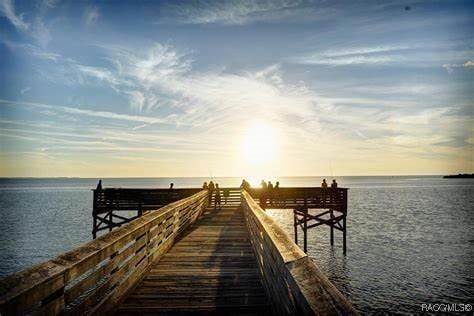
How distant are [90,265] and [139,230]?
1.96 m

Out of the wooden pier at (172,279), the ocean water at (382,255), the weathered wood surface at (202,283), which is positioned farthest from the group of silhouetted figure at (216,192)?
the weathered wood surface at (202,283)

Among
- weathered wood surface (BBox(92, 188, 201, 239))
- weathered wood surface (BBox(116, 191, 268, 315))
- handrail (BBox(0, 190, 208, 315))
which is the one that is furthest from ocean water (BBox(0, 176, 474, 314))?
handrail (BBox(0, 190, 208, 315))

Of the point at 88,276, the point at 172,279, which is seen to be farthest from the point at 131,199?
the point at 88,276

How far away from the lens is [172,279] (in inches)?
222

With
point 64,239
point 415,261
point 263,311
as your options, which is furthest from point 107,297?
point 64,239

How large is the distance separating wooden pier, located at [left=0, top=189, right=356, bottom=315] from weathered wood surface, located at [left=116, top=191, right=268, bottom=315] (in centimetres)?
1

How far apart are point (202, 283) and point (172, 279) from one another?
62cm

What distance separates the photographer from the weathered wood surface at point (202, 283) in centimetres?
438

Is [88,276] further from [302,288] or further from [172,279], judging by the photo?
[302,288]

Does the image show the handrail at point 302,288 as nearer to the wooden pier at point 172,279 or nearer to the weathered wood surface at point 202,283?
the wooden pier at point 172,279

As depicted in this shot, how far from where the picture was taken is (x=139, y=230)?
5406mm

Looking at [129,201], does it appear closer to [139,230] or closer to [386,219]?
[139,230]

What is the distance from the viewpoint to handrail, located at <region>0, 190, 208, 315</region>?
2307mm

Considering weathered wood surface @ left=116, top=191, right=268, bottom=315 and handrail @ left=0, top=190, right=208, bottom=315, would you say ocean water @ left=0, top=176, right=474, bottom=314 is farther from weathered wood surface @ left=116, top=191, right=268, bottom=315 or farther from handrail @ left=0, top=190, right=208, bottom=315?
handrail @ left=0, top=190, right=208, bottom=315
